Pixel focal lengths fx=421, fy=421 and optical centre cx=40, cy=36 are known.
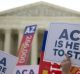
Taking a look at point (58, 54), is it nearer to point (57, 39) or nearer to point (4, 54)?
point (57, 39)

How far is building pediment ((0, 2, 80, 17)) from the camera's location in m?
61.6

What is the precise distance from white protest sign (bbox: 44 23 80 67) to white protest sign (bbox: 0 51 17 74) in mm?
1790

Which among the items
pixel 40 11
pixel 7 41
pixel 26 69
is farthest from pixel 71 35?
pixel 40 11

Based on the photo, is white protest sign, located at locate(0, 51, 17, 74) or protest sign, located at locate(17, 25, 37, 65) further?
protest sign, located at locate(17, 25, 37, 65)

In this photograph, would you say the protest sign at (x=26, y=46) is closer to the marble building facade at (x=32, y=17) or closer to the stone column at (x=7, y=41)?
the marble building facade at (x=32, y=17)

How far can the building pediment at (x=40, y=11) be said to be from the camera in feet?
202

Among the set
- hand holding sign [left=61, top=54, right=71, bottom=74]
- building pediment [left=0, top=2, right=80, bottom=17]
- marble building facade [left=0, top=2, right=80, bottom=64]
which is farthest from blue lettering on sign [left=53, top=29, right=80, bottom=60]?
building pediment [left=0, top=2, right=80, bottom=17]

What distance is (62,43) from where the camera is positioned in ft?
29.4

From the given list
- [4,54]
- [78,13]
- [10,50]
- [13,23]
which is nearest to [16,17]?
[13,23]

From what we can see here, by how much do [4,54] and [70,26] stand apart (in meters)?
2.53

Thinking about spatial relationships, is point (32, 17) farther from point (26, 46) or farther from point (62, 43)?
point (62, 43)

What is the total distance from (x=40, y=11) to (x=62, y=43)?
178ft

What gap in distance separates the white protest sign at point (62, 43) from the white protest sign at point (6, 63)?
1.79 m

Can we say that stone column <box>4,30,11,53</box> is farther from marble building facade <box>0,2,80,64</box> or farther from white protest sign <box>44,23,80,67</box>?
white protest sign <box>44,23,80,67</box>
